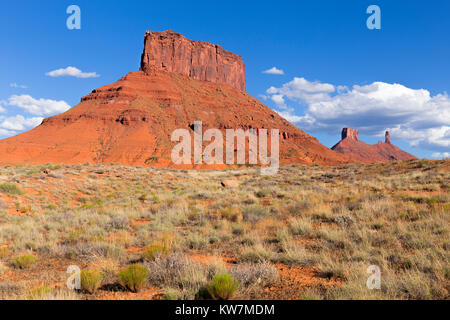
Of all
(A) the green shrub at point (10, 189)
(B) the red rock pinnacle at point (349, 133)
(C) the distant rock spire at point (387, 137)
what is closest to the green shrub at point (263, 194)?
(A) the green shrub at point (10, 189)

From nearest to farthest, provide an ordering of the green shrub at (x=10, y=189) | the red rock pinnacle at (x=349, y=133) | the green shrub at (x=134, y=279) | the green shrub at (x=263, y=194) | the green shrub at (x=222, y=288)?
the green shrub at (x=222, y=288) → the green shrub at (x=134, y=279) → the green shrub at (x=263, y=194) → the green shrub at (x=10, y=189) → the red rock pinnacle at (x=349, y=133)

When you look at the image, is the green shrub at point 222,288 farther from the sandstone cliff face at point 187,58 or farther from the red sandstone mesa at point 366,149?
the red sandstone mesa at point 366,149

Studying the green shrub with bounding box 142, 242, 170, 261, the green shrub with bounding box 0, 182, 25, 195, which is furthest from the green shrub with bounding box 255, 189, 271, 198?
the green shrub with bounding box 0, 182, 25, 195

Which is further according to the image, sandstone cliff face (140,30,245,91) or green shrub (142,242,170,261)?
sandstone cliff face (140,30,245,91)

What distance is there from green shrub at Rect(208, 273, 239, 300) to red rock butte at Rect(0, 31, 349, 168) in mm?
61621

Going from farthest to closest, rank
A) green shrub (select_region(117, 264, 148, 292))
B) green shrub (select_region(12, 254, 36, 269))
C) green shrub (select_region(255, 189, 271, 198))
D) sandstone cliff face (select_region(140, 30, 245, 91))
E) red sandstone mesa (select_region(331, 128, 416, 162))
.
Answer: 1. red sandstone mesa (select_region(331, 128, 416, 162))
2. sandstone cliff face (select_region(140, 30, 245, 91))
3. green shrub (select_region(255, 189, 271, 198))
4. green shrub (select_region(12, 254, 36, 269))
5. green shrub (select_region(117, 264, 148, 292))

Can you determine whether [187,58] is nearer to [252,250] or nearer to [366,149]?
[252,250]

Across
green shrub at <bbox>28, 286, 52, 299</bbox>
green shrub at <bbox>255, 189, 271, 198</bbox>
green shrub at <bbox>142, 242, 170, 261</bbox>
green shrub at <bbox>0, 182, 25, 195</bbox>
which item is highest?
green shrub at <bbox>0, 182, 25, 195</bbox>

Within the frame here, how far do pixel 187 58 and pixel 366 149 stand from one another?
400 ft

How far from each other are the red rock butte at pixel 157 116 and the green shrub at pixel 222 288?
2426 inches

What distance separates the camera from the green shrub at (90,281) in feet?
13.7

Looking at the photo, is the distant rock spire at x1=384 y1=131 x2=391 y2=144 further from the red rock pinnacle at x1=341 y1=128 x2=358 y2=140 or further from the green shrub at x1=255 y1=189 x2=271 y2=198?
the green shrub at x1=255 y1=189 x2=271 y2=198

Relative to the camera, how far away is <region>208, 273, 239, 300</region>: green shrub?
149 inches

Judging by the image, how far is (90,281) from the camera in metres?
4.20
